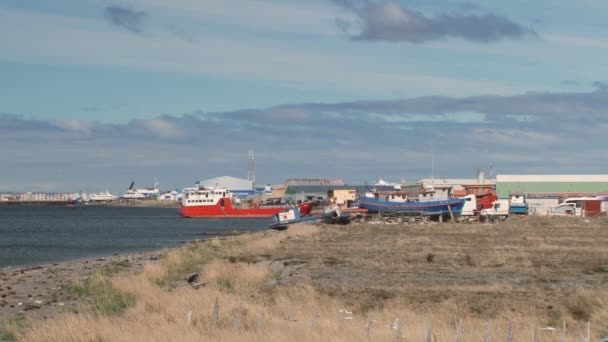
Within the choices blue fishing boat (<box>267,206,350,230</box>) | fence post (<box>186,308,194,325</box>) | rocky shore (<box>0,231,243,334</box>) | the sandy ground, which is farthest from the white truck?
fence post (<box>186,308,194,325</box>)

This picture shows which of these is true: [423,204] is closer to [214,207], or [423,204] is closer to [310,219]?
[310,219]

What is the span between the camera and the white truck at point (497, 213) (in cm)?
7349

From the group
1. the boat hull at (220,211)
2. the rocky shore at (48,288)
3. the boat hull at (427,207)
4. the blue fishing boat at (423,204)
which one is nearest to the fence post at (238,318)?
the rocky shore at (48,288)

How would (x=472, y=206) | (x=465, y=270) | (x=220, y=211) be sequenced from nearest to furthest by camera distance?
(x=465, y=270) → (x=472, y=206) → (x=220, y=211)

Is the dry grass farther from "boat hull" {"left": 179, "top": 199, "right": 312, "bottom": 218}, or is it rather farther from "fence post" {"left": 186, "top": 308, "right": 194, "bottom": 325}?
"boat hull" {"left": 179, "top": 199, "right": 312, "bottom": 218}

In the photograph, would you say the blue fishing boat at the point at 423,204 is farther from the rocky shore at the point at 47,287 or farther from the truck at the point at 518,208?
the rocky shore at the point at 47,287

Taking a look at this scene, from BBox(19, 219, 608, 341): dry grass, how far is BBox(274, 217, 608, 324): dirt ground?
5 centimetres

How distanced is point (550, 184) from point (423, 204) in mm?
45475

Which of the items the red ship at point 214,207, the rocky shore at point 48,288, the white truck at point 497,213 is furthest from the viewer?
the red ship at point 214,207

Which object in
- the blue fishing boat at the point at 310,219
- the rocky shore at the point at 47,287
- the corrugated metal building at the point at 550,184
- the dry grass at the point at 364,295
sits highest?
the corrugated metal building at the point at 550,184

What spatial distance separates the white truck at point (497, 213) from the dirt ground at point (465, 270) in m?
21.5

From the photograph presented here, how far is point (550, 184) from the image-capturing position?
119688 mm

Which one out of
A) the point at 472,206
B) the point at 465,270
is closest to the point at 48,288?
the point at 465,270

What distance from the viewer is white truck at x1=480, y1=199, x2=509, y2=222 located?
73.5 metres
